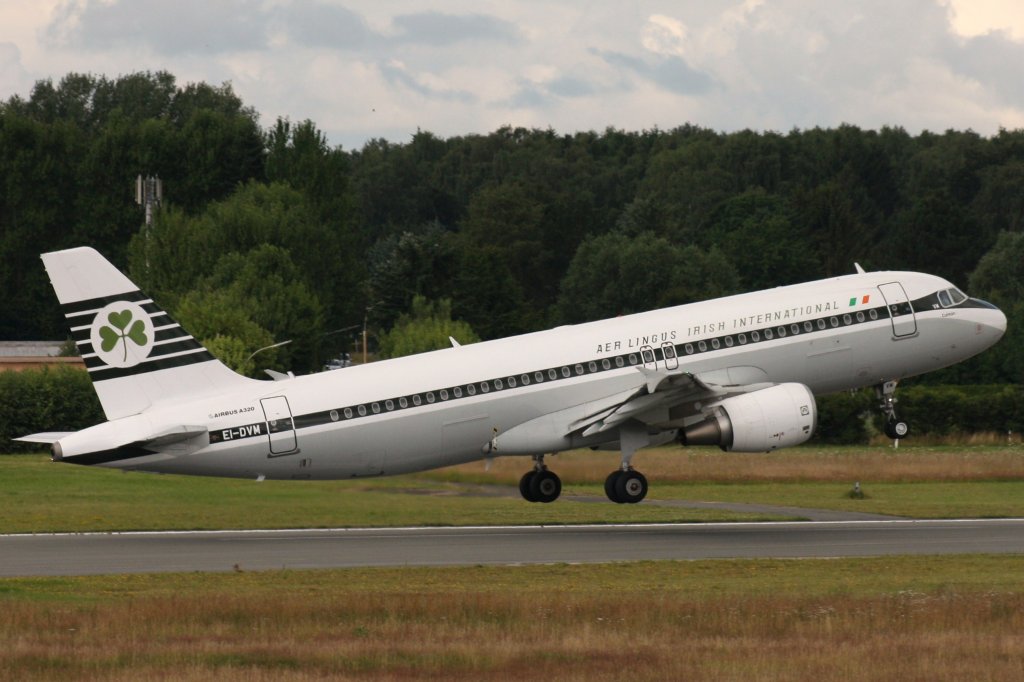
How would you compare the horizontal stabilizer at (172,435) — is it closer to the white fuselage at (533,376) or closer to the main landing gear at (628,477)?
the white fuselage at (533,376)

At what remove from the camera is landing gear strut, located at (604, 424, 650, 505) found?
156ft

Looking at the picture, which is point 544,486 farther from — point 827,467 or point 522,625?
point 827,467

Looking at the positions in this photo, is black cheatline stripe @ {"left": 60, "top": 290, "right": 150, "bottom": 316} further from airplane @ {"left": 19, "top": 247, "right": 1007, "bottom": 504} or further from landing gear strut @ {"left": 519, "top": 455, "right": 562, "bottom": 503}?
landing gear strut @ {"left": 519, "top": 455, "right": 562, "bottom": 503}

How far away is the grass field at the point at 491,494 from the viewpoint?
5162 centimetres

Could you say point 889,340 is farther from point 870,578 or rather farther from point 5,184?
point 5,184

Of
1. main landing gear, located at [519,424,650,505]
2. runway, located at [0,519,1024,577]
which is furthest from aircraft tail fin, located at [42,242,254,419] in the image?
main landing gear, located at [519,424,650,505]

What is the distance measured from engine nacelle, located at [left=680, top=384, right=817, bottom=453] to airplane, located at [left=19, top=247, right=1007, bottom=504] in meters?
0.04

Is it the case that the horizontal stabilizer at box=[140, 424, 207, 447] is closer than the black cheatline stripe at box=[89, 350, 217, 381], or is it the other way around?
the horizontal stabilizer at box=[140, 424, 207, 447]

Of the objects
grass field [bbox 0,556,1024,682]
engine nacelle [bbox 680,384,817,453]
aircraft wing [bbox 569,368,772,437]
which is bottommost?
grass field [bbox 0,556,1024,682]

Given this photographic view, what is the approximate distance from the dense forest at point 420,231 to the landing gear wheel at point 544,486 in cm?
4650

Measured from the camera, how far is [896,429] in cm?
4966

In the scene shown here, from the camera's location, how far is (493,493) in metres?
54.1

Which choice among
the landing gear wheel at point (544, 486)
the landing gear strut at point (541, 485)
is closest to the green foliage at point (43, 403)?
the landing gear strut at point (541, 485)

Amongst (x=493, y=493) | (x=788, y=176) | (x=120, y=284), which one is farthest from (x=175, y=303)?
(x=788, y=176)
